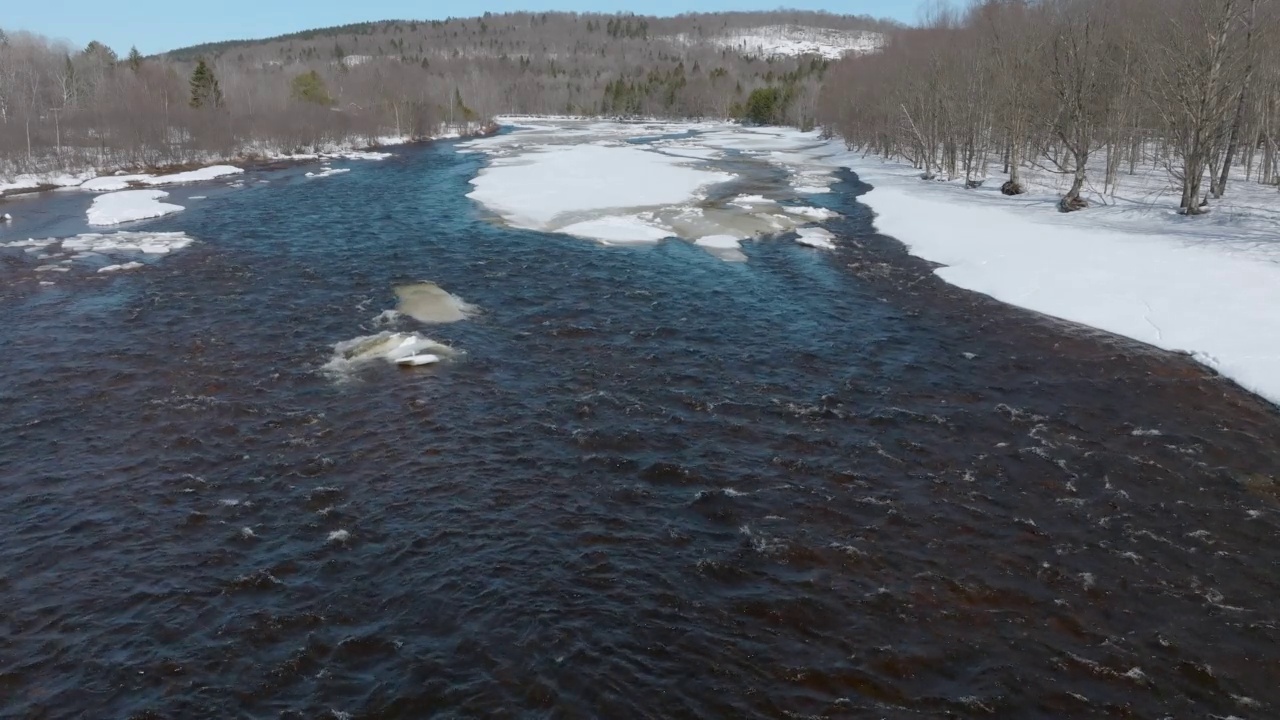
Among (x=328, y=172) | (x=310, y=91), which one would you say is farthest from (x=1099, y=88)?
(x=310, y=91)

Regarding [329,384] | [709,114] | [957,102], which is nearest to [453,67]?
[709,114]

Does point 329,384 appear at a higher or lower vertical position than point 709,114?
lower

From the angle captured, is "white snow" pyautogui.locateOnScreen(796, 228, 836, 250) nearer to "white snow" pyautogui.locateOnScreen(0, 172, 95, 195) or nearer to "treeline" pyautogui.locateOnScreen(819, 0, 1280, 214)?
"treeline" pyautogui.locateOnScreen(819, 0, 1280, 214)

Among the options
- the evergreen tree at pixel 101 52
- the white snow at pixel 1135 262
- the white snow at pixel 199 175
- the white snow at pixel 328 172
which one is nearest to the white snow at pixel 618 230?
the white snow at pixel 1135 262

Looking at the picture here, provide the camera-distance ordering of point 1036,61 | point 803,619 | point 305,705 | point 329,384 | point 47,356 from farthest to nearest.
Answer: point 1036,61 → point 47,356 → point 329,384 → point 803,619 → point 305,705

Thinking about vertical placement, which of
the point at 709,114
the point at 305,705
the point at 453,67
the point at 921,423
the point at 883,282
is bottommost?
the point at 305,705

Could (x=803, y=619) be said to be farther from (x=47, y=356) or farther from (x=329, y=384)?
(x=47, y=356)

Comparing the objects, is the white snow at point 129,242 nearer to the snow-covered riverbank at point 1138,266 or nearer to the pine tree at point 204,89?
the snow-covered riverbank at point 1138,266
